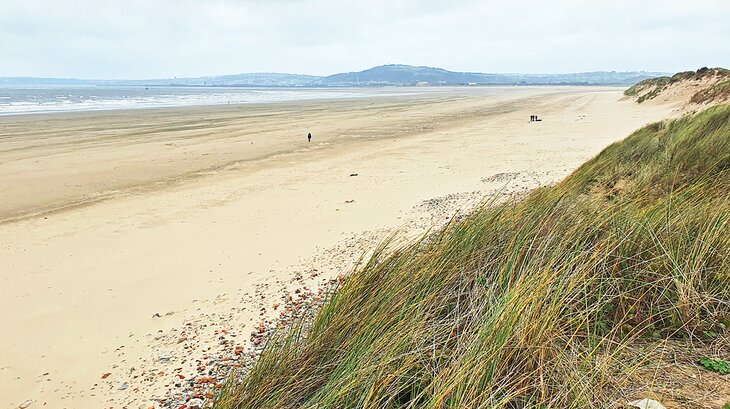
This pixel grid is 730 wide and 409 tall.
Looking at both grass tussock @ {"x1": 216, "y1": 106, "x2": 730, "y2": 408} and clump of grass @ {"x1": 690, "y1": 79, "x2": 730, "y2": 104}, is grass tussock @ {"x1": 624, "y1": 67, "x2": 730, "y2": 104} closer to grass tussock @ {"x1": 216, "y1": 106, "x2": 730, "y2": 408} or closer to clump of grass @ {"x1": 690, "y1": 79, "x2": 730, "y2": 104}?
clump of grass @ {"x1": 690, "y1": 79, "x2": 730, "y2": 104}

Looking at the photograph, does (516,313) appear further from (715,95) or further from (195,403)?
(715,95)

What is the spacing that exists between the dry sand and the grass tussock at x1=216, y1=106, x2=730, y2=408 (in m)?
1.95

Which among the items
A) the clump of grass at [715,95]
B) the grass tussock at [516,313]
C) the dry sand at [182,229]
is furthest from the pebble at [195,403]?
the clump of grass at [715,95]

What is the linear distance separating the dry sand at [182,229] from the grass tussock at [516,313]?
6.41ft

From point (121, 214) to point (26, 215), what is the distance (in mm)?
2466

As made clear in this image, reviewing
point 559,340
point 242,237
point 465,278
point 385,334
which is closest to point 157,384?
point 385,334

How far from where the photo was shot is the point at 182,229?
9539 millimetres

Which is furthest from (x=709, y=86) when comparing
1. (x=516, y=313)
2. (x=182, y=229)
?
(x=516, y=313)

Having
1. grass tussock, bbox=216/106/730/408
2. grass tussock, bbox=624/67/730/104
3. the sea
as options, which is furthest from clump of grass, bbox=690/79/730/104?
the sea

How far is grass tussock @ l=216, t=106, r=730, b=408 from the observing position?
2.38 m

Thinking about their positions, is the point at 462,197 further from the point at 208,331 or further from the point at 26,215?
the point at 26,215

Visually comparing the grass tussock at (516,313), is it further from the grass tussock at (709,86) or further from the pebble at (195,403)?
the grass tussock at (709,86)

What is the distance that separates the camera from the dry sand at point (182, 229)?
4883 mm

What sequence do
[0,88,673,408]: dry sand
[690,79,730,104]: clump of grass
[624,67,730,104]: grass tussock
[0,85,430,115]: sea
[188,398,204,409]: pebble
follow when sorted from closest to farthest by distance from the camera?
[188,398,204,409]: pebble
[0,88,673,408]: dry sand
[690,79,730,104]: clump of grass
[624,67,730,104]: grass tussock
[0,85,430,115]: sea
